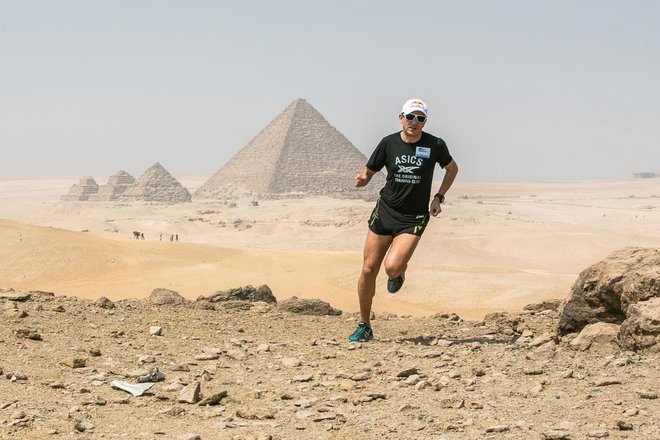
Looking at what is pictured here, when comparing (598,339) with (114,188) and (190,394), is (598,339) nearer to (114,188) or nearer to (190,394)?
(190,394)

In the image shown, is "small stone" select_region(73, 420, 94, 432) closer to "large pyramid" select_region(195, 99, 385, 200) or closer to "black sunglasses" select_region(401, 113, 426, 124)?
"black sunglasses" select_region(401, 113, 426, 124)

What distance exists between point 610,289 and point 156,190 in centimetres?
9658

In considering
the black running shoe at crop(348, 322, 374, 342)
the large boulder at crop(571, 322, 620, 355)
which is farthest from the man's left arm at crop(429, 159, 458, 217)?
the large boulder at crop(571, 322, 620, 355)

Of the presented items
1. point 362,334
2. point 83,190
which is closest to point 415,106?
point 362,334

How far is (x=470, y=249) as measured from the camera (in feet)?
128

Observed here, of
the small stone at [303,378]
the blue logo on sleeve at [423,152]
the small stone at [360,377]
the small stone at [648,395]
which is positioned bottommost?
the small stone at [303,378]

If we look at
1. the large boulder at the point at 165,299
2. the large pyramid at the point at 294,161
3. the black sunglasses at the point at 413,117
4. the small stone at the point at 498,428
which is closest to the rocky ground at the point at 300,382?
Result: the small stone at the point at 498,428

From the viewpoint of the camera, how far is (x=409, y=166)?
5625 millimetres

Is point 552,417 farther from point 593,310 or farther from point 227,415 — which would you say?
point 593,310

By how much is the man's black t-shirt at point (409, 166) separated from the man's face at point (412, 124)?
0.08 metres

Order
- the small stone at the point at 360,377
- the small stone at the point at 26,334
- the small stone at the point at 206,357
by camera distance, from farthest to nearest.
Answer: the small stone at the point at 26,334 → the small stone at the point at 206,357 → the small stone at the point at 360,377

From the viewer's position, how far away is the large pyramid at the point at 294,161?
382 feet

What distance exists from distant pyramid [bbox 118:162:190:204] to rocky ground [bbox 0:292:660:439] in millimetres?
92589

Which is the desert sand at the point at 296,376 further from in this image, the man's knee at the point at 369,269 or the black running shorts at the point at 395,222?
the black running shorts at the point at 395,222
